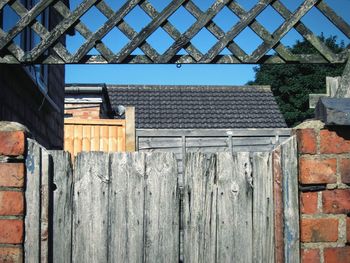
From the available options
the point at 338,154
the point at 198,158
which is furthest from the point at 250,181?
the point at 338,154

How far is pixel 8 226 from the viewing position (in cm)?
249

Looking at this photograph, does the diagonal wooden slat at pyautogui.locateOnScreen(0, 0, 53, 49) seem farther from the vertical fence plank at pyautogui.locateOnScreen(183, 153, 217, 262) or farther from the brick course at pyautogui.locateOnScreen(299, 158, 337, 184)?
the brick course at pyautogui.locateOnScreen(299, 158, 337, 184)

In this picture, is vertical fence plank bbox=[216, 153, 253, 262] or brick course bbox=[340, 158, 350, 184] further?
vertical fence plank bbox=[216, 153, 253, 262]

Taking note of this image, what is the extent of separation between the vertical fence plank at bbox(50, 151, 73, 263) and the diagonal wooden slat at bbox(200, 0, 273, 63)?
0.93 meters

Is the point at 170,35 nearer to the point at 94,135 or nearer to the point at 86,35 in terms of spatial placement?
the point at 86,35

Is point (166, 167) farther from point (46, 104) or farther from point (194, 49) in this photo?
point (46, 104)

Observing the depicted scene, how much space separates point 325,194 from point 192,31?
1.08 meters

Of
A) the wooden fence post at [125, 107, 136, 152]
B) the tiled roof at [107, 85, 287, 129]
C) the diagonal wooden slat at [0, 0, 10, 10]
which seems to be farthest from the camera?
the tiled roof at [107, 85, 287, 129]

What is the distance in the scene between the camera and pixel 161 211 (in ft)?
8.71

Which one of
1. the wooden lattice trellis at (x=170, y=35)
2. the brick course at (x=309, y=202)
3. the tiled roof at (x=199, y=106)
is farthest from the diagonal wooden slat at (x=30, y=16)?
the tiled roof at (x=199, y=106)

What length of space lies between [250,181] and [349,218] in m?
0.50

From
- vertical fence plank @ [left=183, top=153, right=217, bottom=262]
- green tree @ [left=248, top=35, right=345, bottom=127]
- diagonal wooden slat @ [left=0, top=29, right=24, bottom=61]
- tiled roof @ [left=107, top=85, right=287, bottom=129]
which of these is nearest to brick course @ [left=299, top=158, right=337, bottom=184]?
vertical fence plank @ [left=183, top=153, right=217, bottom=262]

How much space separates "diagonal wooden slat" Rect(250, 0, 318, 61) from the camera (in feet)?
9.21

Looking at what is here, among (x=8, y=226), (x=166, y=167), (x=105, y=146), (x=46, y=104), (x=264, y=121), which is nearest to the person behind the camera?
(x=8, y=226)
